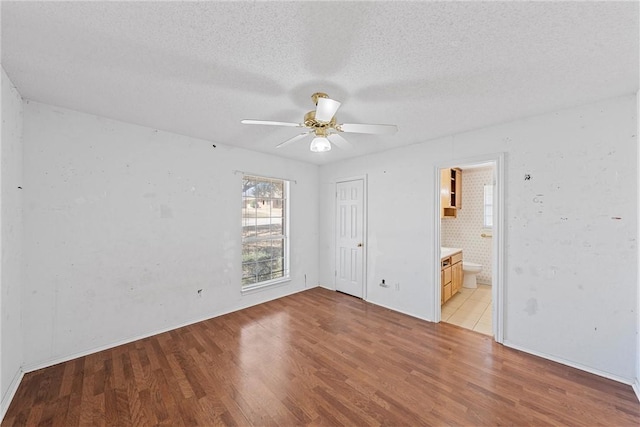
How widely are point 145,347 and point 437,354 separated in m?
2.97

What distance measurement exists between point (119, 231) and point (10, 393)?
1391 millimetres

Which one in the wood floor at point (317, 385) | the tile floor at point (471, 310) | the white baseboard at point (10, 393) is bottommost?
the tile floor at point (471, 310)

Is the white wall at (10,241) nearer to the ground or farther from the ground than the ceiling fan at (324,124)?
nearer to the ground

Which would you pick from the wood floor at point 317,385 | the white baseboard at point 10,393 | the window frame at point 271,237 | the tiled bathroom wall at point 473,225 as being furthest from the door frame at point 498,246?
the white baseboard at point 10,393

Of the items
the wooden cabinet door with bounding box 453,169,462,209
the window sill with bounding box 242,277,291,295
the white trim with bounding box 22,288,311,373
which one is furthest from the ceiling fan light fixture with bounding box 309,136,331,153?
the wooden cabinet door with bounding box 453,169,462,209

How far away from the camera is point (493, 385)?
1.95 meters

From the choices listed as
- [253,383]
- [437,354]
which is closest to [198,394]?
[253,383]

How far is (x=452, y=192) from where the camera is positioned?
466 cm

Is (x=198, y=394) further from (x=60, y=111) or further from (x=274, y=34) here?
(x=60, y=111)

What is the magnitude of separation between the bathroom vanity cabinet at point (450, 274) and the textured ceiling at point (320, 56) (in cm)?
209

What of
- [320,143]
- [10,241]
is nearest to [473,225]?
[320,143]

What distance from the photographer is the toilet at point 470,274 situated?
14.4 feet

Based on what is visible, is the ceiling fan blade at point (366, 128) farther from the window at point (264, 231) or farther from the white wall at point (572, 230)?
the window at point (264, 231)

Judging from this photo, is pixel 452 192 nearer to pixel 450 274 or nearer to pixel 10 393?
pixel 450 274
